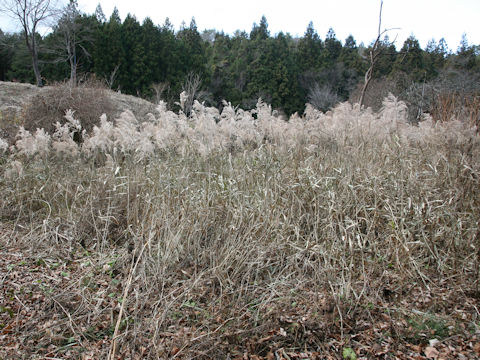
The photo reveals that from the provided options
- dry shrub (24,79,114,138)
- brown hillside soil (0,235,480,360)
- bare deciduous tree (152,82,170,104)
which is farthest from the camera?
bare deciduous tree (152,82,170,104)

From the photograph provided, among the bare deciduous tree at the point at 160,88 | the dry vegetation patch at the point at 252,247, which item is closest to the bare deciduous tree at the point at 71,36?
the bare deciduous tree at the point at 160,88

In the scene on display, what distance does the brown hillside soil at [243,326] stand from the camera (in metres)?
1.95

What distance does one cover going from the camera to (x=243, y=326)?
83.3 inches

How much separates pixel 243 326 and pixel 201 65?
27129 millimetres

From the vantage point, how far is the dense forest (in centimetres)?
2373

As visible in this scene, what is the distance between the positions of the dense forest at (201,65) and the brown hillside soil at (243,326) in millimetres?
18195

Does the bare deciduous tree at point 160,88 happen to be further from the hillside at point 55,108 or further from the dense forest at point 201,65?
the hillside at point 55,108

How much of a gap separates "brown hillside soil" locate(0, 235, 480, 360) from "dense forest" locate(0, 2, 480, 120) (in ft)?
59.7

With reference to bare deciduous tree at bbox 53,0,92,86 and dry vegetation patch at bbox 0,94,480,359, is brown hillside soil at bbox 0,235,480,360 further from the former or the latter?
bare deciduous tree at bbox 53,0,92,86

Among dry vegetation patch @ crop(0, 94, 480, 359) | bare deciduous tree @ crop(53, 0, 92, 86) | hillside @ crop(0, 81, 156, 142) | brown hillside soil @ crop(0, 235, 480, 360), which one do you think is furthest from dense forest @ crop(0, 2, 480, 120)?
brown hillside soil @ crop(0, 235, 480, 360)

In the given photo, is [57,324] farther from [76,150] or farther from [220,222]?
[76,150]

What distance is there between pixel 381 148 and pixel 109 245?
9.81ft

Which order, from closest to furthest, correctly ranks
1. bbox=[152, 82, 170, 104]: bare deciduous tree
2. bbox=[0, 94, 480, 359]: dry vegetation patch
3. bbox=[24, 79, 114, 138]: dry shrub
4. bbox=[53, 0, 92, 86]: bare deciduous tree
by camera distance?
bbox=[0, 94, 480, 359]: dry vegetation patch
bbox=[24, 79, 114, 138]: dry shrub
bbox=[152, 82, 170, 104]: bare deciduous tree
bbox=[53, 0, 92, 86]: bare deciduous tree

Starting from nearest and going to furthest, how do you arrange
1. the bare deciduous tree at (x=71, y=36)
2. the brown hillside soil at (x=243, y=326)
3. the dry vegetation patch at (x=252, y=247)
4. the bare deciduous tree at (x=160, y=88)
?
the brown hillside soil at (x=243, y=326) < the dry vegetation patch at (x=252, y=247) < the bare deciduous tree at (x=160, y=88) < the bare deciduous tree at (x=71, y=36)
